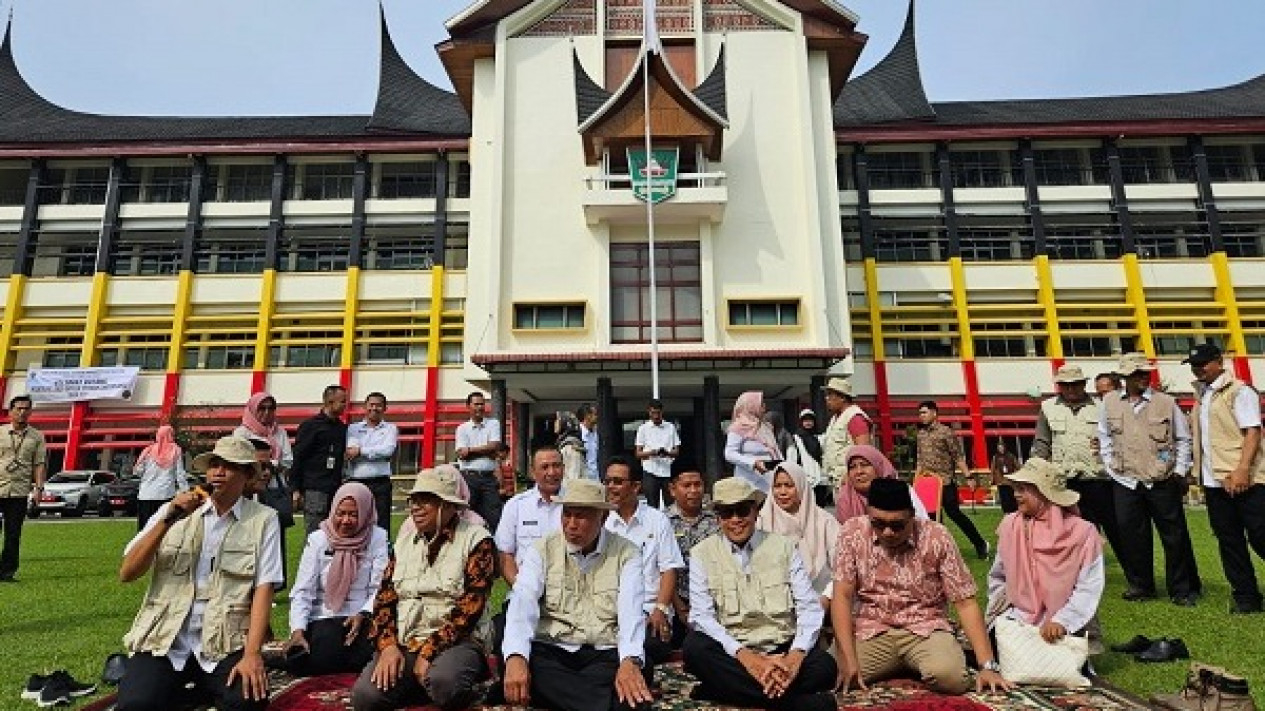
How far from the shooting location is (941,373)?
21938 mm

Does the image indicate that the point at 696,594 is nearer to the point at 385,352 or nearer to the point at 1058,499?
the point at 1058,499

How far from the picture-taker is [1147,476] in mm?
5281

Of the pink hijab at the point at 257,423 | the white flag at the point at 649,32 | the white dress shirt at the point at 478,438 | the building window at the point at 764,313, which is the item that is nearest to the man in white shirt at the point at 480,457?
the white dress shirt at the point at 478,438

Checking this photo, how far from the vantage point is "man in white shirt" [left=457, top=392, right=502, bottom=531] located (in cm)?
680

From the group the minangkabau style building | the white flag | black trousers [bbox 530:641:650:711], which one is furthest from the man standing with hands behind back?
the white flag

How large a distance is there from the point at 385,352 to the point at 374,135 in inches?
307

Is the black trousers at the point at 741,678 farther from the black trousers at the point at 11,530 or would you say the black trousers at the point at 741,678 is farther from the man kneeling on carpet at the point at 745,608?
the black trousers at the point at 11,530

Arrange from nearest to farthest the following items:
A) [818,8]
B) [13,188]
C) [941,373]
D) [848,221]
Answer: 1. [818,8]
2. [941,373]
3. [848,221]
4. [13,188]

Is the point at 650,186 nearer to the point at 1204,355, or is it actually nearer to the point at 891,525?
the point at 1204,355

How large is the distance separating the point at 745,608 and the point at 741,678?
32 centimetres

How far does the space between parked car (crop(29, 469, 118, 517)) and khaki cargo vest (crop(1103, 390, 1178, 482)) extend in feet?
70.4

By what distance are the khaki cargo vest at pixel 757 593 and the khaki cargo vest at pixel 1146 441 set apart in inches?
134

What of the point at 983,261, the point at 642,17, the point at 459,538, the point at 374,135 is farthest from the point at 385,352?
the point at 459,538

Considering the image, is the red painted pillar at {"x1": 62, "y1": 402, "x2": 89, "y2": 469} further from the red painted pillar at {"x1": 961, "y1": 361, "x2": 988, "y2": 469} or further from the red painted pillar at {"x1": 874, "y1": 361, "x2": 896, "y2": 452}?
the red painted pillar at {"x1": 961, "y1": 361, "x2": 988, "y2": 469}
